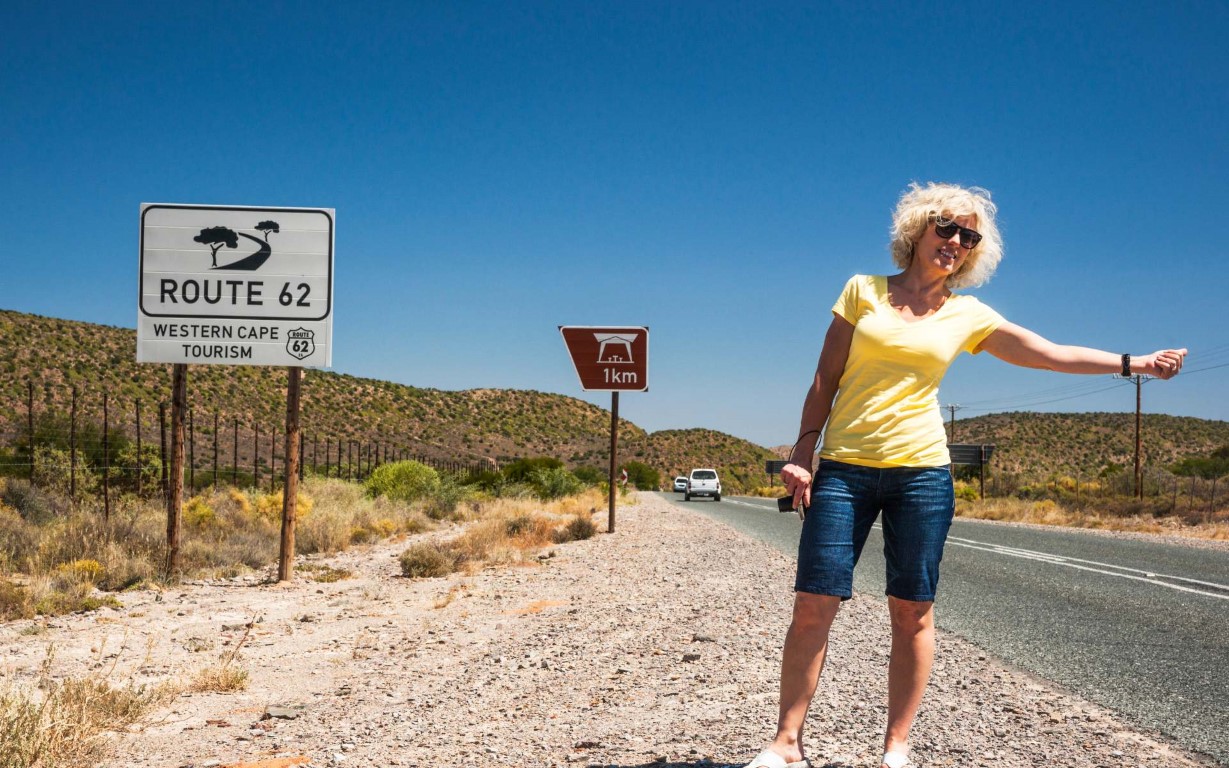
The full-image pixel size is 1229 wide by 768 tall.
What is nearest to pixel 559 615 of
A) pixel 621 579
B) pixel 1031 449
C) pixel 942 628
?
pixel 621 579

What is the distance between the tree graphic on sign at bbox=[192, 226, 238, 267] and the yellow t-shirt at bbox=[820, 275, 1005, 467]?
8846mm

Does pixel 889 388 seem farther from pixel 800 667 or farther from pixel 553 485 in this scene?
pixel 553 485

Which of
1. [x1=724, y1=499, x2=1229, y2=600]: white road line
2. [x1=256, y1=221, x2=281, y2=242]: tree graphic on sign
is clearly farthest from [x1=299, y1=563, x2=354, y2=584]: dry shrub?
[x1=724, y1=499, x2=1229, y2=600]: white road line

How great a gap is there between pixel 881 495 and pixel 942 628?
4.87 m

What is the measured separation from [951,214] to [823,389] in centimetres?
78

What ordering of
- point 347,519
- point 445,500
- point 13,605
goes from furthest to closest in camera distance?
point 445,500, point 347,519, point 13,605

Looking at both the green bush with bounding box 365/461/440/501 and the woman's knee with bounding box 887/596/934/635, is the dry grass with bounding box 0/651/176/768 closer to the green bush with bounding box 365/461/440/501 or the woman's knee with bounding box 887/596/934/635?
the woman's knee with bounding box 887/596/934/635

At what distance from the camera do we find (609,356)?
1580 centimetres

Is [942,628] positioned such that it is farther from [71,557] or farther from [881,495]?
[71,557]

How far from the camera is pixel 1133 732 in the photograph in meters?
4.50

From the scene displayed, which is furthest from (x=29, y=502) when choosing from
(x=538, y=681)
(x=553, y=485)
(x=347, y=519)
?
(x=553, y=485)

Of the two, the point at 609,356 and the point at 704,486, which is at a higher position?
the point at 609,356

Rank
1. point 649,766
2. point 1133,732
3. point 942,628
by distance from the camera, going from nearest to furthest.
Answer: point 649,766
point 1133,732
point 942,628

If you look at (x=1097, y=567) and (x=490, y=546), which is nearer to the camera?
(x=1097, y=567)
